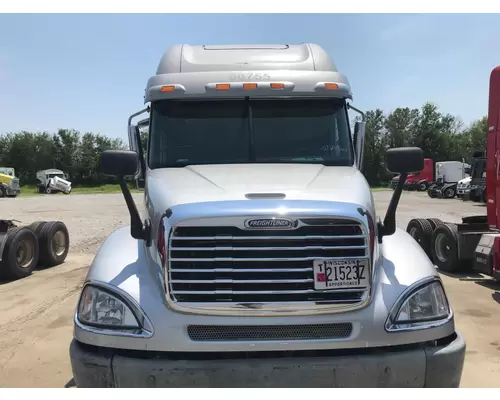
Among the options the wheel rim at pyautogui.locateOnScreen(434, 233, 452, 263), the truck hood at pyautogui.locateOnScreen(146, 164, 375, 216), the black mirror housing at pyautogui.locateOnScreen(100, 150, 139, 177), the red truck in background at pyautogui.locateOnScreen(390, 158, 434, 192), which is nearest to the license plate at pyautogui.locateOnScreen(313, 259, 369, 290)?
the truck hood at pyautogui.locateOnScreen(146, 164, 375, 216)

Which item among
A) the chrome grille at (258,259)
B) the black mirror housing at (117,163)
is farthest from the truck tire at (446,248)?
the black mirror housing at (117,163)

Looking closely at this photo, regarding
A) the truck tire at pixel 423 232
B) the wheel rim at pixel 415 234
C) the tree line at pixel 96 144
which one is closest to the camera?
the truck tire at pixel 423 232

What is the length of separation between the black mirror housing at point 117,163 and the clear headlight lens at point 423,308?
2223 mm

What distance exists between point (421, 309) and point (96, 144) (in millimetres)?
84065

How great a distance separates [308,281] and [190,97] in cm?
248

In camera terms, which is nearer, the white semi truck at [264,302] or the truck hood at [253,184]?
the white semi truck at [264,302]

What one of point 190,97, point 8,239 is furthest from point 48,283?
point 190,97

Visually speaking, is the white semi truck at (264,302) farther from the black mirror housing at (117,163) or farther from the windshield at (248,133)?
the windshield at (248,133)

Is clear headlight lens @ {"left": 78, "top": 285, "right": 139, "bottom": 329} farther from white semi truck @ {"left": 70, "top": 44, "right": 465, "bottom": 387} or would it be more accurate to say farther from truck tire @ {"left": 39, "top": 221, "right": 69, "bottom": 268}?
truck tire @ {"left": 39, "top": 221, "right": 69, "bottom": 268}

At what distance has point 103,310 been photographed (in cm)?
331

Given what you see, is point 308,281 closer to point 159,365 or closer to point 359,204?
point 359,204

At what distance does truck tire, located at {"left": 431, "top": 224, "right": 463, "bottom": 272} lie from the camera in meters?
9.18

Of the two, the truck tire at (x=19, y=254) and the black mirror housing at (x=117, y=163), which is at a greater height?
the black mirror housing at (x=117, y=163)

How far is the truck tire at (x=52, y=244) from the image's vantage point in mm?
9857
